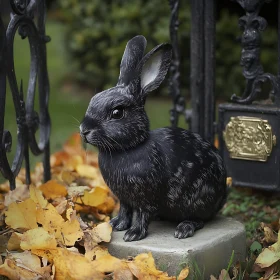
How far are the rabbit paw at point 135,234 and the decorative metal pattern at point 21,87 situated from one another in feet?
2.63

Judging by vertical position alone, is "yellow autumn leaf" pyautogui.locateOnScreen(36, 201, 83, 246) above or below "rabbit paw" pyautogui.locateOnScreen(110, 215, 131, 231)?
above

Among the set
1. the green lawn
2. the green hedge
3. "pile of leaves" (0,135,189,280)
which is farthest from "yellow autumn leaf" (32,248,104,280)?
the green hedge

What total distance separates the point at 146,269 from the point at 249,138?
134cm

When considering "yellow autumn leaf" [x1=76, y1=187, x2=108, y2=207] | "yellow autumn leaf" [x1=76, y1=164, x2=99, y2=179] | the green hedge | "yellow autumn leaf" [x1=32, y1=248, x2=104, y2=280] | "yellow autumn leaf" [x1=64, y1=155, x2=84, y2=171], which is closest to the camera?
"yellow autumn leaf" [x1=32, y1=248, x2=104, y2=280]

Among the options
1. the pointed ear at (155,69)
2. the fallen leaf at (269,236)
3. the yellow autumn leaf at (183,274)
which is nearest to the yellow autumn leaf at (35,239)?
the yellow autumn leaf at (183,274)

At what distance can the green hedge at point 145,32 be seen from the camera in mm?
6633

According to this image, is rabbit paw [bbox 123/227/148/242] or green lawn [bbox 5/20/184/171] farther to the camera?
green lawn [bbox 5/20/184/171]

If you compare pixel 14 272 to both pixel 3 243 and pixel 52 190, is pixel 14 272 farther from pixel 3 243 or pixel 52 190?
pixel 52 190

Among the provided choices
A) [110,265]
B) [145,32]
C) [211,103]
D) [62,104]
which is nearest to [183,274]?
[110,265]

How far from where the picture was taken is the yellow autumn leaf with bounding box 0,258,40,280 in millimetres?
2389

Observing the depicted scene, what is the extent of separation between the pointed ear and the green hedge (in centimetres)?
390

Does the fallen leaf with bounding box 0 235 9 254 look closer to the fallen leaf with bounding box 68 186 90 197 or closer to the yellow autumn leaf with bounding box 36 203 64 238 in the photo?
the yellow autumn leaf with bounding box 36 203 64 238

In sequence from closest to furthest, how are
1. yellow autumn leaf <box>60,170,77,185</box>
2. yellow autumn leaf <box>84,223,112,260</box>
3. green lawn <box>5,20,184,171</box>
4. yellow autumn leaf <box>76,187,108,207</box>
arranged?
yellow autumn leaf <box>84,223,112,260</box>
yellow autumn leaf <box>76,187,108,207</box>
yellow autumn leaf <box>60,170,77,185</box>
green lawn <box>5,20,184,171</box>

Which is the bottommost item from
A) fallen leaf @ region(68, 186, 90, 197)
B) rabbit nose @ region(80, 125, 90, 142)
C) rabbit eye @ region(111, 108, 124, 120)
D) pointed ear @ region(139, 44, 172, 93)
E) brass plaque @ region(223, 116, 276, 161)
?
fallen leaf @ region(68, 186, 90, 197)
